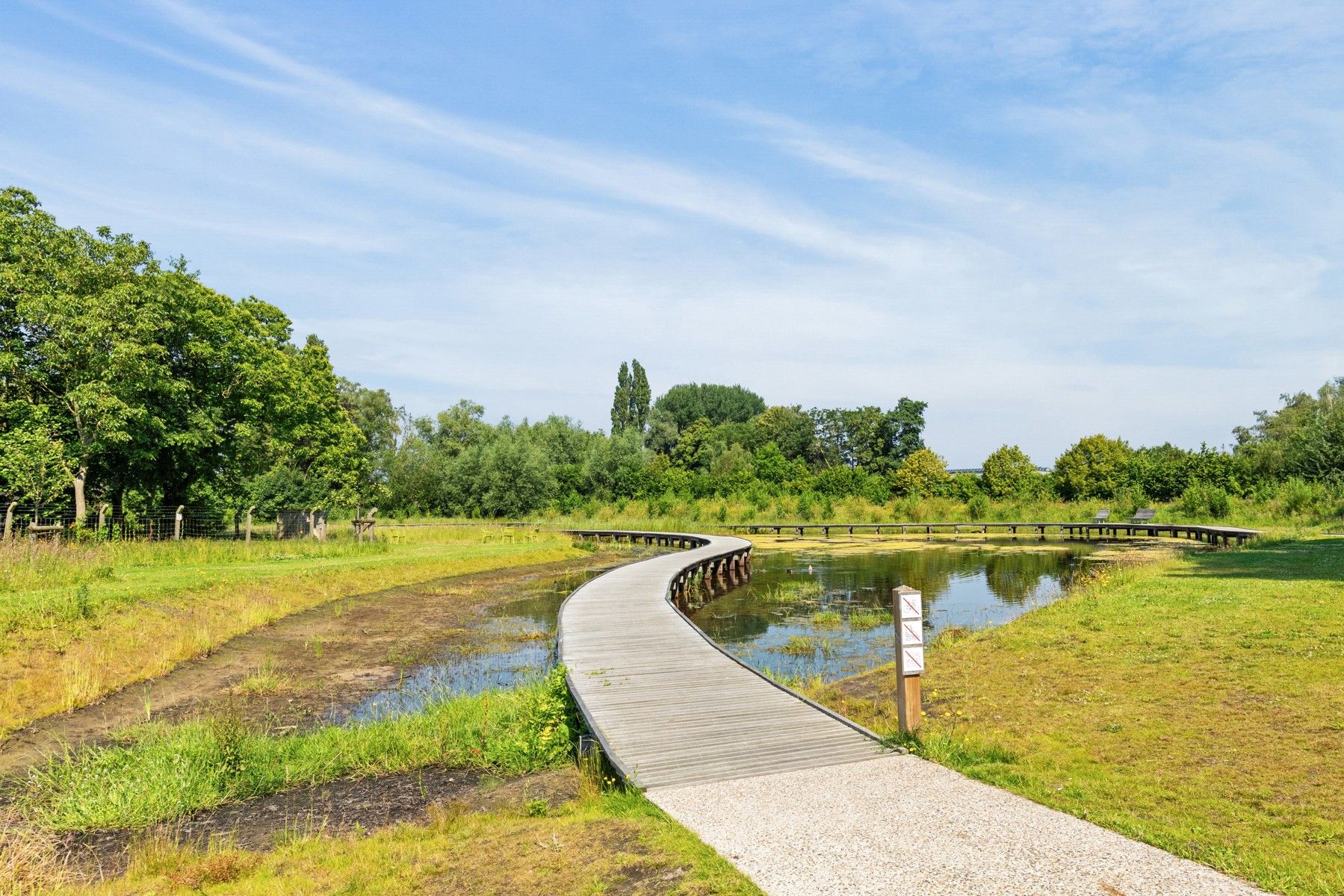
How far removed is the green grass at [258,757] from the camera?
6.36m

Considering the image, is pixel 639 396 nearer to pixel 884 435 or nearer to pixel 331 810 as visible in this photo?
pixel 884 435

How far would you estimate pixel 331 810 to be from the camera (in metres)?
6.48

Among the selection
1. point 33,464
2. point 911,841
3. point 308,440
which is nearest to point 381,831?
point 911,841

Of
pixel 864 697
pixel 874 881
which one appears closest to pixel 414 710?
pixel 864 697

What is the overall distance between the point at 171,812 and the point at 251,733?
2040 millimetres

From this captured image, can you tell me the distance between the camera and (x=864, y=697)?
9.16m

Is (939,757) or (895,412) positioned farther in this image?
(895,412)

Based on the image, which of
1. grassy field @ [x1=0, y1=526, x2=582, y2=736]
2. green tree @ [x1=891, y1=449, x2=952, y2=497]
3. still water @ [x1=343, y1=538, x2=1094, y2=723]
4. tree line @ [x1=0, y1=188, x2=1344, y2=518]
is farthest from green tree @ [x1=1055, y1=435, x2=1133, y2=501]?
grassy field @ [x1=0, y1=526, x2=582, y2=736]

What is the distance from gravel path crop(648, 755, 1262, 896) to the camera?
3855 millimetres

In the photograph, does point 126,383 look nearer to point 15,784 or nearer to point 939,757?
point 15,784

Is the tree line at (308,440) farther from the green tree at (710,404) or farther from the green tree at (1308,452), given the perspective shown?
the green tree at (710,404)

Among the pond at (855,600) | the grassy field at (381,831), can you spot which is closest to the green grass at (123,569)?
the grassy field at (381,831)

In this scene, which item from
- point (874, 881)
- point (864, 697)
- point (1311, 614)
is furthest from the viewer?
point (1311, 614)

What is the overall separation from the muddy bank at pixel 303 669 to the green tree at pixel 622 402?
2669 inches
